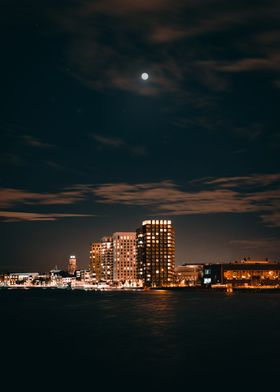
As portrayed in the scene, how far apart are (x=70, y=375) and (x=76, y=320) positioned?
66.6 meters

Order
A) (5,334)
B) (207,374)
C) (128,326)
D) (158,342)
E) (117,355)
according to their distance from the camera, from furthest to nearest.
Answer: (128,326) < (5,334) < (158,342) < (117,355) < (207,374)

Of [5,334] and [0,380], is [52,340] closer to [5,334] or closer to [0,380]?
[5,334]

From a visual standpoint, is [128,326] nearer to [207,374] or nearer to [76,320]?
[76,320]

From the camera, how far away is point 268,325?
11025 cm

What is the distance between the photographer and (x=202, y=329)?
105 m

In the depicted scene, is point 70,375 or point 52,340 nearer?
point 70,375

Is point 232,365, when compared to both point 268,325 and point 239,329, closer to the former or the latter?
point 239,329

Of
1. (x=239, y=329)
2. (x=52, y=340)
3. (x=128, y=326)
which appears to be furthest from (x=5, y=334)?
(x=239, y=329)

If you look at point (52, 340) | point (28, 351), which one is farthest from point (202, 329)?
point (28, 351)

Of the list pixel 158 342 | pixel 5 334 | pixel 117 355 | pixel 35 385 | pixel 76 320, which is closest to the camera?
pixel 35 385

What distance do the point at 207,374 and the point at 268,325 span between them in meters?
53.6

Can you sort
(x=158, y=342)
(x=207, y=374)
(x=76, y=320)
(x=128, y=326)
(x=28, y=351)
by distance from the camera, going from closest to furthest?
(x=207, y=374)
(x=28, y=351)
(x=158, y=342)
(x=128, y=326)
(x=76, y=320)

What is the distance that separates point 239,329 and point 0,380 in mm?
56544

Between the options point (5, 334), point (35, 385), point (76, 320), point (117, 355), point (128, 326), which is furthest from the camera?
point (76, 320)
